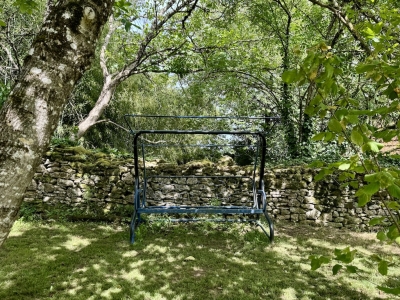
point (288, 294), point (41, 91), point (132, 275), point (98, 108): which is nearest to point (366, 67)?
point (41, 91)

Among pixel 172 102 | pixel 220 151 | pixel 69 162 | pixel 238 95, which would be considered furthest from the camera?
pixel 172 102

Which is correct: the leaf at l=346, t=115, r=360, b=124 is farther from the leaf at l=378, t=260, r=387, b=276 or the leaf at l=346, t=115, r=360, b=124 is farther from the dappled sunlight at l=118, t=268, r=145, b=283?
the dappled sunlight at l=118, t=268, r=145, b=283

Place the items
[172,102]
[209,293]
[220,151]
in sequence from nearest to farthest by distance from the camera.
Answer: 1. [209,293]
2. [220,151]
3. [172,102]

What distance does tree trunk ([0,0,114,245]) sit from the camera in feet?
3.08

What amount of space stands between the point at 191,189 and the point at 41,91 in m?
4.93

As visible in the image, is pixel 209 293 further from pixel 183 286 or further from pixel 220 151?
pixel 220 151

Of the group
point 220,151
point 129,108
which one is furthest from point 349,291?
point 129,108

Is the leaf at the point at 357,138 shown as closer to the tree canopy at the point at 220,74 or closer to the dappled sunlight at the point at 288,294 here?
the tree canopy at the point at 220,74

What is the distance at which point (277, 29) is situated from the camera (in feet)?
28.2

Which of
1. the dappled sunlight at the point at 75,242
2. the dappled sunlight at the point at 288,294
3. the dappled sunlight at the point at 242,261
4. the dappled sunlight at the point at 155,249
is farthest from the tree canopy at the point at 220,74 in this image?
the dappled sunlight at the point at 75,242

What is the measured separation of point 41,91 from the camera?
1.02m

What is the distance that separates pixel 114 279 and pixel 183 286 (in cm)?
74

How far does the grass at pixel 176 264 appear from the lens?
2.97 meters

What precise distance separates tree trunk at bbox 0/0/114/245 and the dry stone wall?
15.3 ft
